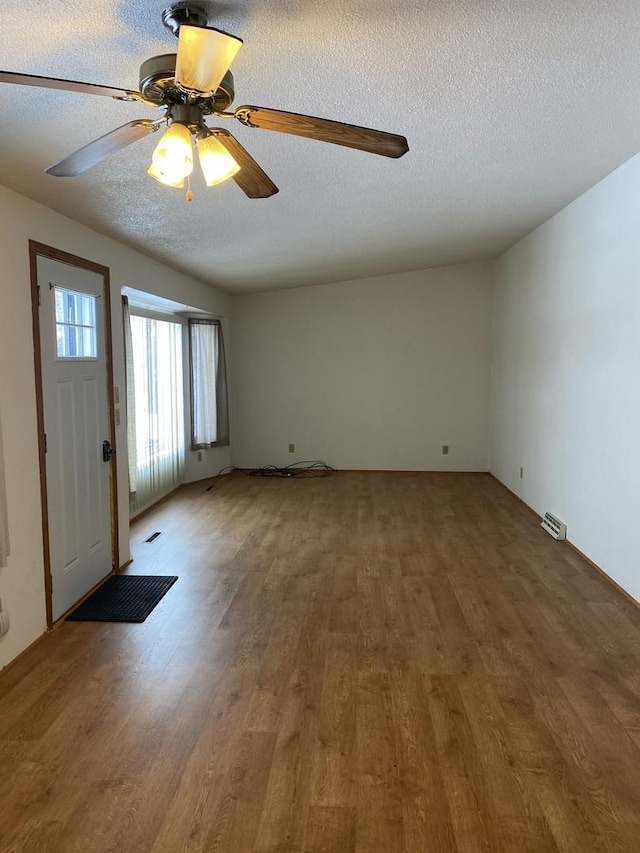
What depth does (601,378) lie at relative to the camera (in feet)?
12.6

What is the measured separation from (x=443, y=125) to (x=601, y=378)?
209 cm

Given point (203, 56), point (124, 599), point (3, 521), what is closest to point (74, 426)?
point (3, 521)

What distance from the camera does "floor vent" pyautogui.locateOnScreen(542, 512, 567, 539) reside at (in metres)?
4.57

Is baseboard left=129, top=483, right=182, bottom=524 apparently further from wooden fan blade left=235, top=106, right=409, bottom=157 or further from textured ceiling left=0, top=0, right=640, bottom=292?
wooden fan blade left=235, top=106, right=409, bottom=157

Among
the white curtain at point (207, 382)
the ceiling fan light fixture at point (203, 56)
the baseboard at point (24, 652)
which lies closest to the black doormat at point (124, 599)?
the baseboard at point (24, 652)

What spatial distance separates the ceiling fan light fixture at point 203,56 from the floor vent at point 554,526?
416 centimetres

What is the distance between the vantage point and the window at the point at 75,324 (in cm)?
327

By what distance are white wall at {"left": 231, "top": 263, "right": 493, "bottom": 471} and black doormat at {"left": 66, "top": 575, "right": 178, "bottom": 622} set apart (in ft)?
12.8

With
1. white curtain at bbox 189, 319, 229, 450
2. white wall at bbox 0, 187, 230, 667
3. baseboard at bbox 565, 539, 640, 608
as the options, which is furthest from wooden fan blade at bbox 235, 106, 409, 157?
white curtain at bbox 189, 319, 229, 450

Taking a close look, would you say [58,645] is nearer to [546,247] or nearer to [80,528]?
[80,528]

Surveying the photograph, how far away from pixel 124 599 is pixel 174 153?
281 centimetres

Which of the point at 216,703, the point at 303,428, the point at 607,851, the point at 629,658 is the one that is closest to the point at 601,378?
the point at 629,658

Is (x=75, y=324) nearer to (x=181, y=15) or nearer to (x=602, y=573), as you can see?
(x=181, y=15)

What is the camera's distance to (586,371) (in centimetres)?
411
